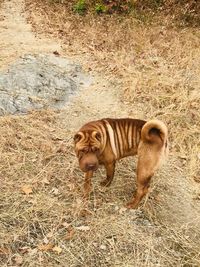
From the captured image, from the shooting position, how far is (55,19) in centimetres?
1030

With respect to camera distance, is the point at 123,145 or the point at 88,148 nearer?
the point at 88,148

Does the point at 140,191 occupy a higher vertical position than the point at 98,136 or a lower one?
lower

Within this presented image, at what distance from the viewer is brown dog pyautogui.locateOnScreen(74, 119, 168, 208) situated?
4590 mm

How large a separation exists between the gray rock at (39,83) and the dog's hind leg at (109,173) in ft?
7.31

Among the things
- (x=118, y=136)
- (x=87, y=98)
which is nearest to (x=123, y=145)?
(x=118, y=136)

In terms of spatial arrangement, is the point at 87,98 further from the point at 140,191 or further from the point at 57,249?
the point at 57,249

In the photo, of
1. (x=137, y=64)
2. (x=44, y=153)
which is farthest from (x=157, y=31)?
(x=44, y=153)

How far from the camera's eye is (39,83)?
25.9 ft

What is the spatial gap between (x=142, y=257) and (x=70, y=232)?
829 millimetres

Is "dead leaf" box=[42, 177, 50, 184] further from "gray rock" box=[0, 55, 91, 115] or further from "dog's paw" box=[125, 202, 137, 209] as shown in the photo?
"gray rock" box=[0, 55, 91, 115]

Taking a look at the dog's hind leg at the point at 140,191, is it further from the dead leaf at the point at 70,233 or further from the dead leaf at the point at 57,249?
the dead leaf at the point at 57,249

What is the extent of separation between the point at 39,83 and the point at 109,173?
3178 mm

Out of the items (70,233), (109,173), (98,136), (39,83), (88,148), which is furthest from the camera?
(39,83)

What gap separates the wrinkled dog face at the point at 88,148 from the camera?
4551 mm
